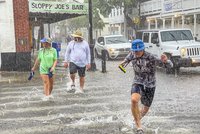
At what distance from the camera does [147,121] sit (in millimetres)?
7965

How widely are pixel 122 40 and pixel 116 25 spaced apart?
118 feet

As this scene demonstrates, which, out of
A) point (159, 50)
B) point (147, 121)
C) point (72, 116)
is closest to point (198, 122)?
point (147, 121)

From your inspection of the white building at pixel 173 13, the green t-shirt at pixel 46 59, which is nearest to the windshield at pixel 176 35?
the green t-shirt at pixel 46 59

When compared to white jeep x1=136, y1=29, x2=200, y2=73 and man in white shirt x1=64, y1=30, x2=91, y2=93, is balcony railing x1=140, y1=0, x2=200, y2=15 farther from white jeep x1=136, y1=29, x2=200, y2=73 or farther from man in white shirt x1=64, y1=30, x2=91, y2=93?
man in white shirt x1=64, y1=30, x2=91, y2=93

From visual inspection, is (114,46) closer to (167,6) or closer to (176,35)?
(176,35)

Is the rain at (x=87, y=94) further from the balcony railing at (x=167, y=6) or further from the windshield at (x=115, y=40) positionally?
the balcony railing at (x=167, y=6)

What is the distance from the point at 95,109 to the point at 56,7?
38.4 ft

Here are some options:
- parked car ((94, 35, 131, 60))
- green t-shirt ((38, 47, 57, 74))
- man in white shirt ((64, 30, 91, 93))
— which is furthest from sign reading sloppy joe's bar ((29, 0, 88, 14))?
green t-shirt ((38, 47, 57, 74))

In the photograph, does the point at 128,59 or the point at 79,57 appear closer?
the point at 128,59

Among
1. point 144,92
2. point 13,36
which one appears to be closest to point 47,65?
point 144,92

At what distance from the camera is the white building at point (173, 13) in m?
34.0

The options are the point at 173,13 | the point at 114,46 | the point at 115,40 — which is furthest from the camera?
the point at 173,13

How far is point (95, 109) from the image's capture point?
9391mm

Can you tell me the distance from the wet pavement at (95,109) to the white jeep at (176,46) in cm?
205
